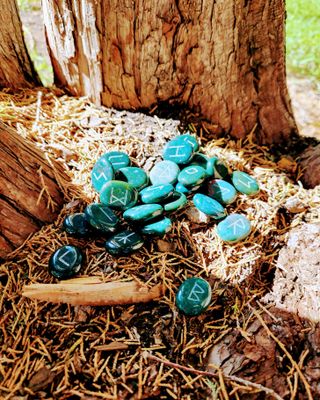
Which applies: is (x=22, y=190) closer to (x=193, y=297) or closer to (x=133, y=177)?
(x=133, y=177)

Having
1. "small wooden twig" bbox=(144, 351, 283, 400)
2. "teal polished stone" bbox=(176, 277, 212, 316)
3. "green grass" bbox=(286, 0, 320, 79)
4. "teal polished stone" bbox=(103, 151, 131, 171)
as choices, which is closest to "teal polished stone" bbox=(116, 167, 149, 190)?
"teal polished stone" bbox=(103, 151, 131, 171)

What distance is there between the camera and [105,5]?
2.07m

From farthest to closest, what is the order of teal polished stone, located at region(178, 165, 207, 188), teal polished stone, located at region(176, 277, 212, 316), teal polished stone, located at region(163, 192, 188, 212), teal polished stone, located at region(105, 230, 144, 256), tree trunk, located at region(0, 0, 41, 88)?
tree trunk, located at region(0, 0, 41, 88) < teal polished stone, located at region(178, 165, 207, 188) < teal polished stone, located at region(163, 192, 188, 212) < teal polished stone, located at region(105, 230, 144, 256) < teal polished stone, located at region(176, 277, 212, 316)

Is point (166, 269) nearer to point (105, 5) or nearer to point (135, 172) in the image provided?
point (135, 172)

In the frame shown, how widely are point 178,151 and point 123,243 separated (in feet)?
2.13

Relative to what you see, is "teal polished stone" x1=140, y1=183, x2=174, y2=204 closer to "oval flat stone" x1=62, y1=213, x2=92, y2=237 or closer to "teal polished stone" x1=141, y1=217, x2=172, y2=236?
"teal polished stone" x1=141, y1=217, x2=172, y2=236

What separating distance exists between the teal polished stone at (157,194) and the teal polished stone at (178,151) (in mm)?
210

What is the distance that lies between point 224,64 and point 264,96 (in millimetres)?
371

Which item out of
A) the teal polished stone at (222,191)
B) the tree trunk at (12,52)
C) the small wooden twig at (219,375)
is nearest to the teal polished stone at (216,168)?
the teal polished stone at (222,191)

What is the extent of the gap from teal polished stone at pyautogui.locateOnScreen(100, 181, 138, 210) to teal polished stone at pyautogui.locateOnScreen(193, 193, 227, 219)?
32 centimetres

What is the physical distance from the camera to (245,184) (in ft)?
7.05

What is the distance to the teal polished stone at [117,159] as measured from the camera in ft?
7.00

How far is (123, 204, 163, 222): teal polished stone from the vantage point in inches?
75.2

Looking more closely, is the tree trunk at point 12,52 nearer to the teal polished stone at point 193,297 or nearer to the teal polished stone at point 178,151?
the teal polished stone at point 178,151
